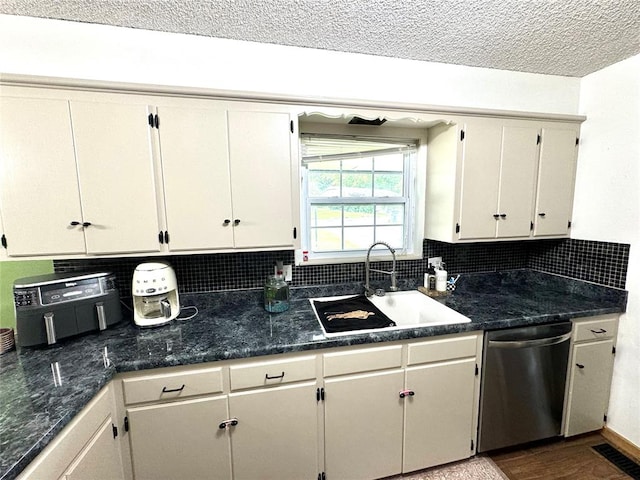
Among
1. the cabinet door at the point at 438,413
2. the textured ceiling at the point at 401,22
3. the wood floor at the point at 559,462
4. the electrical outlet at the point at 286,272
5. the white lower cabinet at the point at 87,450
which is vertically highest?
the textured ceiling at the point at 401,22

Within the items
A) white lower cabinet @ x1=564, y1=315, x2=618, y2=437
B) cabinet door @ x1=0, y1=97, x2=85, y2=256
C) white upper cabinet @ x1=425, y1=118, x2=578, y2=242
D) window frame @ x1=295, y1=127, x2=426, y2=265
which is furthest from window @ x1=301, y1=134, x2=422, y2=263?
cabinet door @ x1=0, y1=97, x2=85, y2=256

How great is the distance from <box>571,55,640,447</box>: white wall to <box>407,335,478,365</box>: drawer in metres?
1.16

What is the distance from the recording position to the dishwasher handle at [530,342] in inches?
60.9

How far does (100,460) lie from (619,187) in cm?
317

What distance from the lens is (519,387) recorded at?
1.62 meters

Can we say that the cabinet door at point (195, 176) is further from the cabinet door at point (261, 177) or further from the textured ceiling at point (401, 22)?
the textured ceiling at point (401, 22)

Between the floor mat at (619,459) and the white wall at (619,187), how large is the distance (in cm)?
14

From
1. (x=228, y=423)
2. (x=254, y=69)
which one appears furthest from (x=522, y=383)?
(x=254, y=69)

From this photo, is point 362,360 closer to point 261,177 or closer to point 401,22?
point 261,177

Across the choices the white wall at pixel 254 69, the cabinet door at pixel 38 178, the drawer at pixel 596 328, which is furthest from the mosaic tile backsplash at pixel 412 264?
the white wall at pixel 254 69

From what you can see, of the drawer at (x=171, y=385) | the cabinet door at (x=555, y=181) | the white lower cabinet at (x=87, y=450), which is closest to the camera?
the white lower cabinet at (x=87, y=450)

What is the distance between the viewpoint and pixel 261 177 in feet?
5.01

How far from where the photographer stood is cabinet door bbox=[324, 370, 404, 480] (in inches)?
55.4

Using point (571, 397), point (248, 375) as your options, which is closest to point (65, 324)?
point (248, 375)
